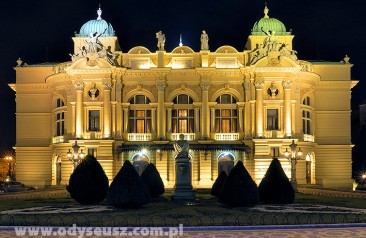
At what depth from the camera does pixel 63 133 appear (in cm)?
6334

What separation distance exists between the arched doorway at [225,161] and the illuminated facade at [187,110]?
0.10m

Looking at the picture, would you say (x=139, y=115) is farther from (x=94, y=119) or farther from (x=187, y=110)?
(x=187, y=110)

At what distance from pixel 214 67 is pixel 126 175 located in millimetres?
33440

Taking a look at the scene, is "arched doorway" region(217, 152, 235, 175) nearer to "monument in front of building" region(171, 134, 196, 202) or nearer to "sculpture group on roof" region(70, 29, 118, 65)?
"sculpture group on roof" region(70, 29, 118, 65)

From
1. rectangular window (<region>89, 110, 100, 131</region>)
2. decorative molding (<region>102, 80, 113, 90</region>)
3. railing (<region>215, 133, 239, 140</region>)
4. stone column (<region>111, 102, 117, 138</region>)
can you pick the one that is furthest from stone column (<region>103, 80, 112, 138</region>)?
railing (<region>215, 133, 239, 140</region>)

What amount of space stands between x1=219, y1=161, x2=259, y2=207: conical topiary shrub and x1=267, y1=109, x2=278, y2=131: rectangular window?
31.3 metres

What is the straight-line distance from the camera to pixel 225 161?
203ft

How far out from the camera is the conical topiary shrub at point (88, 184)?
3322cm

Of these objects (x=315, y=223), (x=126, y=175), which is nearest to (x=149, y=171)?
(x=126, y=175)

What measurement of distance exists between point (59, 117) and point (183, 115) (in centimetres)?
1280

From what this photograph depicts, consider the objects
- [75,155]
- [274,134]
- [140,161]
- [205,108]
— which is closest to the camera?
[75,155]

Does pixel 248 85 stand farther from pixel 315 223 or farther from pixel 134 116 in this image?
pixel 315 223

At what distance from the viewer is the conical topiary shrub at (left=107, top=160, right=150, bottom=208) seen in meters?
29.2

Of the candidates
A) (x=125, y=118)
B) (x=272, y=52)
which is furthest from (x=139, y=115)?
(x=272, y=52)
